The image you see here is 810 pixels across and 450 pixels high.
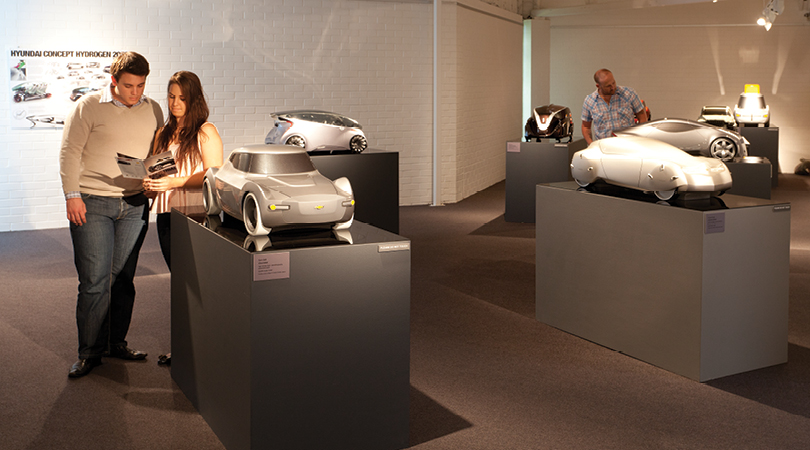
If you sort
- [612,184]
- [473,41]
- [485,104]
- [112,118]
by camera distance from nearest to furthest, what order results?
[112,118]
[612,184]
[473,41]
[485,104]

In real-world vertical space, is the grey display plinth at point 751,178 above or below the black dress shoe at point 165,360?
above

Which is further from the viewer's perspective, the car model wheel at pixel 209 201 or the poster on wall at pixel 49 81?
the poster on wall at pixel 49 81

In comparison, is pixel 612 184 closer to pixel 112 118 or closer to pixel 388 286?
pixel 388 286

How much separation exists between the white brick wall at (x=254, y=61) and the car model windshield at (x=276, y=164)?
5992 mm

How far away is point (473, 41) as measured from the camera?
10.9 m

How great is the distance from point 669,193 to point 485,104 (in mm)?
7961

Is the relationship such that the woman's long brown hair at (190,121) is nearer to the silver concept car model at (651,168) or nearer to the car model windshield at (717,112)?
the silver concept car model at (651,168)

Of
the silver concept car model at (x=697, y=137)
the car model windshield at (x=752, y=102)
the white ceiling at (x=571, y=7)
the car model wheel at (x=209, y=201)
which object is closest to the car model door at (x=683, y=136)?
the silver concept car model at (x=697, y=137)

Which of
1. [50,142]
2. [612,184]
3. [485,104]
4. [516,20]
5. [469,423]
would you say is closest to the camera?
[469,423]

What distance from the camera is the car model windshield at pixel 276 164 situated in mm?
3109

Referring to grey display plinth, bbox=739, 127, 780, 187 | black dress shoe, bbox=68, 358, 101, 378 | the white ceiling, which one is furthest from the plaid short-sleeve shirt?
the white ceiling

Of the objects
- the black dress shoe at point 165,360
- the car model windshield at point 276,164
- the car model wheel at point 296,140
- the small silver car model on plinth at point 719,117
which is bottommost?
the black dress shoe at point 165,360

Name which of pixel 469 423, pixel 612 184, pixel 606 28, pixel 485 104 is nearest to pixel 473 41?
pixel 485 104

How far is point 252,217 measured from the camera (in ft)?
9.73
